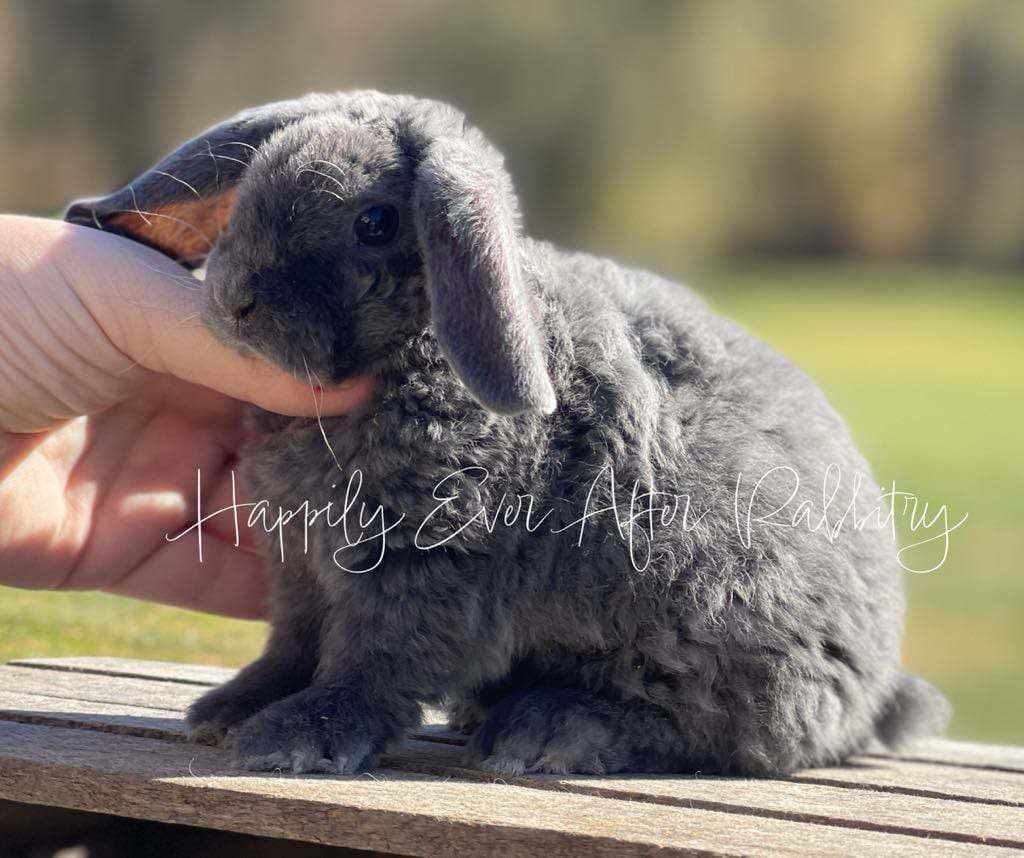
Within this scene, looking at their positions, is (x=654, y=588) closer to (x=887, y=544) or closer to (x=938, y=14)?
(x=887, y=544)

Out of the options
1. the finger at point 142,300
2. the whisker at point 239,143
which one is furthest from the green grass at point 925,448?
the whisker at point 239,143

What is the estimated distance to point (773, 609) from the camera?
221cm

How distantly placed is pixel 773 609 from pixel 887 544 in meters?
0.40

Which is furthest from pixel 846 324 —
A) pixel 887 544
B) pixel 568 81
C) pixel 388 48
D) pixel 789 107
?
pixel 887 544

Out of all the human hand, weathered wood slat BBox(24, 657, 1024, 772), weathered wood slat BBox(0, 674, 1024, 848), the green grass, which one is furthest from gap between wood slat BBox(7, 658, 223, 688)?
weathered wood slat BBox(0, 674, 1024, 848)

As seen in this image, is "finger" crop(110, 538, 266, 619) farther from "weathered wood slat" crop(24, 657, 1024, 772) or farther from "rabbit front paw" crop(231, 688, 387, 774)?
"rabbit front paw" crop(231, 688, 387, 774)

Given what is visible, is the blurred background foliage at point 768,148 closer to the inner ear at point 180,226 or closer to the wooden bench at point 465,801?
the wooden bench at point 465,801

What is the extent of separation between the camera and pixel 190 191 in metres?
2.37

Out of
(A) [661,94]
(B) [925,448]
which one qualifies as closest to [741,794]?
(B) [925,448]

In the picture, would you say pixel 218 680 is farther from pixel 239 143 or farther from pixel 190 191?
pixel 239 143

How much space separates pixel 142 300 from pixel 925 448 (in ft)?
28.5

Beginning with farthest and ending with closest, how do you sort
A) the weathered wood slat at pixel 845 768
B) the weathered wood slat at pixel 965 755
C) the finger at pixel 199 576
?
the finger at pixel 199 576 → the weathered wood slat at pixel 965 755 → the weathered wood slat at pixel 845 768

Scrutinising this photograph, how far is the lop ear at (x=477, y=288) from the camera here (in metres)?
1.89

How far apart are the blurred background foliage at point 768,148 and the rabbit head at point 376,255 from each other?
3.43 metres
